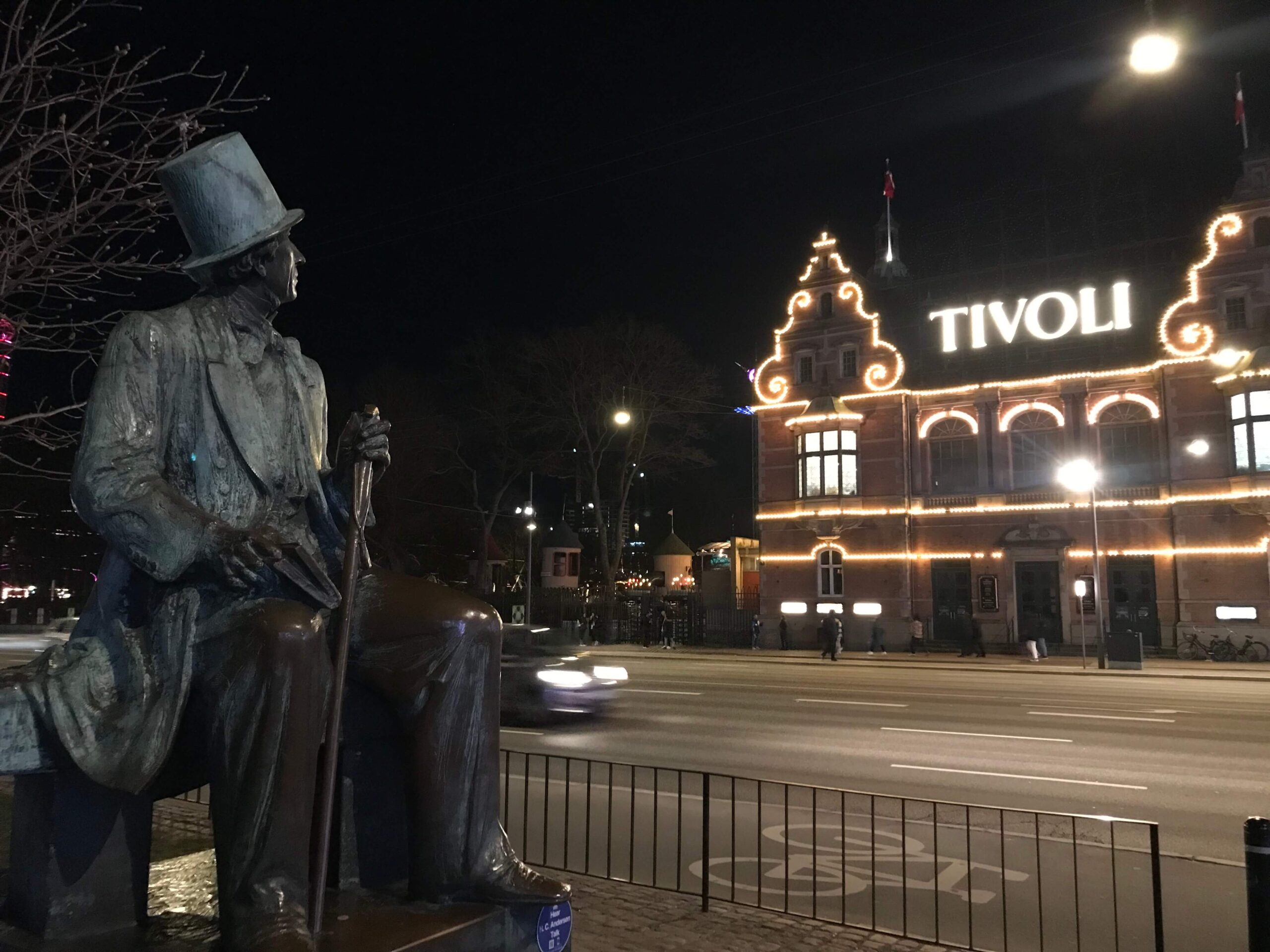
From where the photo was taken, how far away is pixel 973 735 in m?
13.4

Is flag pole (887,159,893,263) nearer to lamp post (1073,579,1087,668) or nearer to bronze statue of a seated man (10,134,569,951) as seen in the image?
lamp post (1073,579,1087,668)

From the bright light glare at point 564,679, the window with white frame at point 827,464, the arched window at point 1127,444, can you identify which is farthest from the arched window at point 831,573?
the bright light glare at point 564,679

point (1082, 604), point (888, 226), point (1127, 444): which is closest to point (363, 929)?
point (1082, 604)

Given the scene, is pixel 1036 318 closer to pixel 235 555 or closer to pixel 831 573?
pixel 831 573

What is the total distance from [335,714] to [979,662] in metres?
28.9

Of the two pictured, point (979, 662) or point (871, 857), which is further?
point (979, 662)

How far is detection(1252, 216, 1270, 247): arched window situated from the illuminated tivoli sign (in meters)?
3.84

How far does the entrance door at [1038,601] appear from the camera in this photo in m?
32.0

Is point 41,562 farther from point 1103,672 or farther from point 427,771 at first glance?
point 427,771

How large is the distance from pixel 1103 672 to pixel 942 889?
21.5m

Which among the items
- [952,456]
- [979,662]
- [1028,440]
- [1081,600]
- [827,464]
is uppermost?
[1028,440]

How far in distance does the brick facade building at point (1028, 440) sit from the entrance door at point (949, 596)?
6 centimetres

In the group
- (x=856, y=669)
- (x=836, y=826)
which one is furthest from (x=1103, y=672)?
(x=836, y=826)

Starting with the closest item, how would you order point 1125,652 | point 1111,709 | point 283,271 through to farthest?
1. point 283,271
2. point 1111,709
3. point 1125,652
